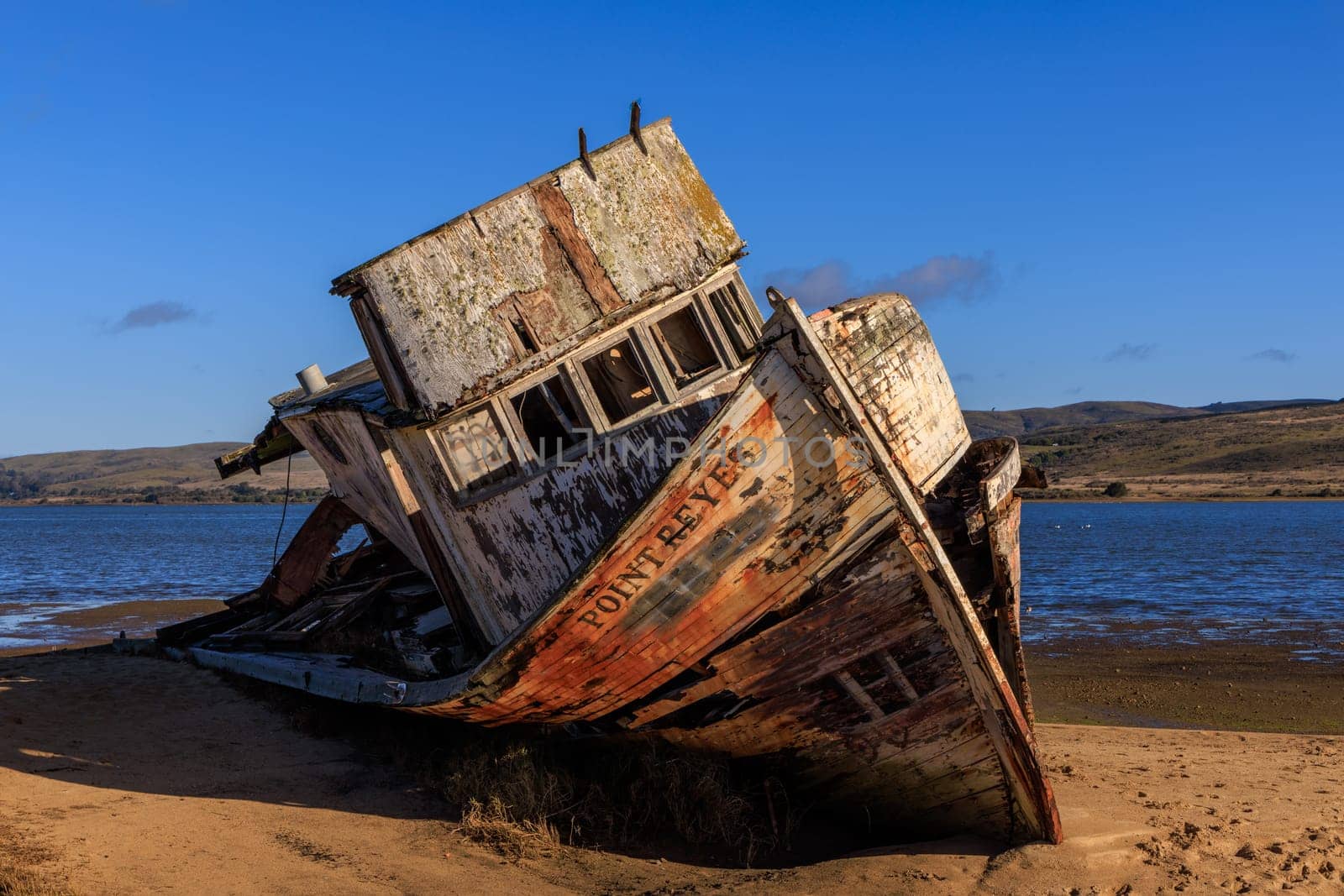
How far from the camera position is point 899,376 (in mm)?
6895

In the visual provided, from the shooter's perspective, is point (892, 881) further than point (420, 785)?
No

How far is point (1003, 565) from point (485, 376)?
356 centimetres

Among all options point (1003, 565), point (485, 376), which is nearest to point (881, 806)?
point (1003, 565)

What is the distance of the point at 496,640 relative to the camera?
7.49 m

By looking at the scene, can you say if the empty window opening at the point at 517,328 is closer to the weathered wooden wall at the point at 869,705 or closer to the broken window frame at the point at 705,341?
the broken window frame at the point at 705,341

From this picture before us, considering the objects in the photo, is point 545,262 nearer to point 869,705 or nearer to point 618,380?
point 618,380

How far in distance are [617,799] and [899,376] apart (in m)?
3.28

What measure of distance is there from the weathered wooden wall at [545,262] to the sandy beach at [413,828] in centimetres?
283

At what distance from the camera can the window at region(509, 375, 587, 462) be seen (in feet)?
23.6

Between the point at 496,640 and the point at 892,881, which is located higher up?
the point at 496,640

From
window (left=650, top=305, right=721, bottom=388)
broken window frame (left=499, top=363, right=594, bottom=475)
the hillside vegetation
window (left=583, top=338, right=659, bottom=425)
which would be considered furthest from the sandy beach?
the hillside vegetation

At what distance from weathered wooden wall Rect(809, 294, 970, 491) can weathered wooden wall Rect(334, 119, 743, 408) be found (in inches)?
63.3

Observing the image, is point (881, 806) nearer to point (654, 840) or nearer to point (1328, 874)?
point (654, 840)

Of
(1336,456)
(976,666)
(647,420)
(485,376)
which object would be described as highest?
(485,376)
